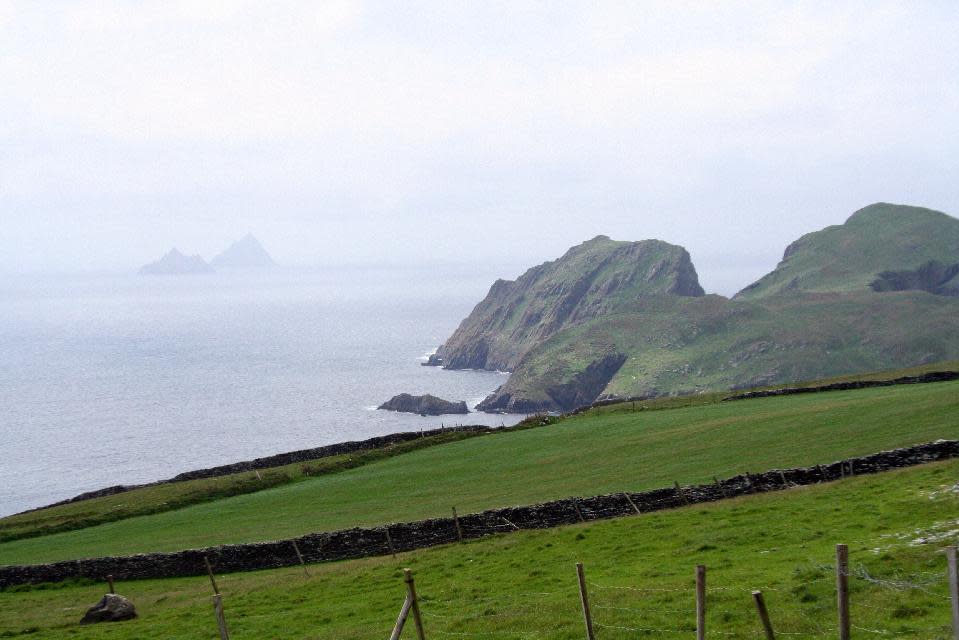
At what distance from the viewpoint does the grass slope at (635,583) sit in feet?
64.0

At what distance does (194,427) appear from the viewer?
598 feet

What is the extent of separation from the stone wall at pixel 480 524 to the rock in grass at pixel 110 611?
761 centimetres

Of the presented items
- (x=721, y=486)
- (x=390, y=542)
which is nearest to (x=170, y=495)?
(x=390, y=542)

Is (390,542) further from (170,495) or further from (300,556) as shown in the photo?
(170,495)

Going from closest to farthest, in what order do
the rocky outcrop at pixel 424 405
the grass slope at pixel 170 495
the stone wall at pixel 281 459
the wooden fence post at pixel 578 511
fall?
the wooden fence post at pixel 578 511
the grass slope at pixel 170 495
the stone wall at pixel 281 459
the rocky outcrop at pixel 424 405

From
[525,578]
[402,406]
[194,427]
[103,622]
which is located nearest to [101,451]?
[194,427]

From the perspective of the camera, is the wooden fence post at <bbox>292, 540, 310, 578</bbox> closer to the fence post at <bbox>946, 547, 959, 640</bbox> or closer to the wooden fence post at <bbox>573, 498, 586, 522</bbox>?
the wooden fence post at <bbox>573, 498, 586, 522</bbox>

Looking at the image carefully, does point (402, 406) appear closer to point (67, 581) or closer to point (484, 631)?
point (67, 581)

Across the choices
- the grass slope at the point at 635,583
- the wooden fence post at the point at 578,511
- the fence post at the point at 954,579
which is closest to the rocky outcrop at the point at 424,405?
the grass slope at the point at 635,583

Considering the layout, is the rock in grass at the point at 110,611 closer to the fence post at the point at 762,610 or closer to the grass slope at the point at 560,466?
the grass slope at the point at 560,466

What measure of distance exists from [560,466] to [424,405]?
132 meters

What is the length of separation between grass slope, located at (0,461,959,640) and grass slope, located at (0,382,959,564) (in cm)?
777

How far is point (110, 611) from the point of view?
112 feet

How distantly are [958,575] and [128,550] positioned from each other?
4568 centimetres
